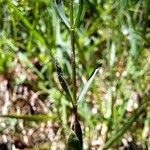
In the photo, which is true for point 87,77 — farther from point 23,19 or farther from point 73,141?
point 73,141

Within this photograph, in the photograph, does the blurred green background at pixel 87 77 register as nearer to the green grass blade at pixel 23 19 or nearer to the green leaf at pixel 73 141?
the green grass blade at pixel 23 19

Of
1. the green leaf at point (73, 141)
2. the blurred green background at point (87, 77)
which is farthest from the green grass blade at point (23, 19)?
the green leaf at point (73, 141)

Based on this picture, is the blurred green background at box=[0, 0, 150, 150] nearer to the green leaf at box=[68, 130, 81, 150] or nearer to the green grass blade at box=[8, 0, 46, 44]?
the green grass blade at box=[8, 0, 46, 44]

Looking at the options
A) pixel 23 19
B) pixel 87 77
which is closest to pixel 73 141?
pixel 23 19

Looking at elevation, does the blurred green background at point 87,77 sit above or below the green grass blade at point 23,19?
below

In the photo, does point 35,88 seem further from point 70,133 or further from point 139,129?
point 70,133

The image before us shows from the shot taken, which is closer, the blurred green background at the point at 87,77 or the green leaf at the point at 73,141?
the green leaf at the point at 73,141

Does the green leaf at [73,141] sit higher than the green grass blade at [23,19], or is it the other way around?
the green grass blade at [23,19]

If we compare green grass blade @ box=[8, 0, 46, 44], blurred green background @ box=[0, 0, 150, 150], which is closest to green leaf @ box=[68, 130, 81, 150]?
green grass blade @ box=[8, 0, 46, 44]

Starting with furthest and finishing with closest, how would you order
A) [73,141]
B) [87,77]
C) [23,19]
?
1. [87,77]
2. [23,19]
3. [73,141]

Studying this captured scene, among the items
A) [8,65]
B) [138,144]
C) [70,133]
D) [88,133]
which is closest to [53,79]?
[8,65]
